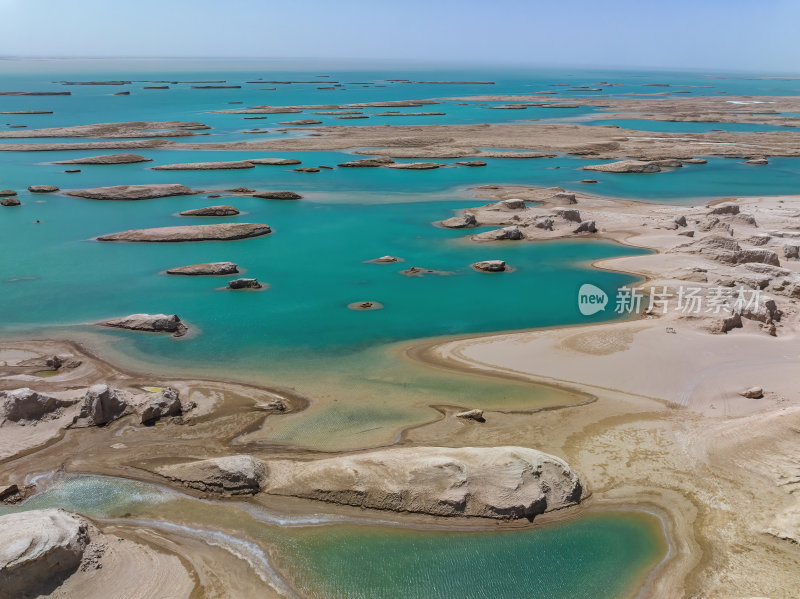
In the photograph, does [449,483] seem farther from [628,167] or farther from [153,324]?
[628,167]

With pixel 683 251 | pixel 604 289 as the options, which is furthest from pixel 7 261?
pixel 683 251

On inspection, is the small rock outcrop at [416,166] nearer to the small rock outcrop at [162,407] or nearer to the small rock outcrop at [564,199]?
the small rock outcrop at [564,199]

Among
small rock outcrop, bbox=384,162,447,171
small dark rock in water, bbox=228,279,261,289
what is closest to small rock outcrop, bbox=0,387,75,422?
small dark rock in water, bbox=228,279,261,289

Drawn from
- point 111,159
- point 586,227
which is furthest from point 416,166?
point 111,159

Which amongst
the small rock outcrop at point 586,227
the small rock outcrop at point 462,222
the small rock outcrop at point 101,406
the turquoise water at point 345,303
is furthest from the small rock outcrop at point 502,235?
the small rock outcrop at point 101,406

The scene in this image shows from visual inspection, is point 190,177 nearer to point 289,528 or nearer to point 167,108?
point 289,528

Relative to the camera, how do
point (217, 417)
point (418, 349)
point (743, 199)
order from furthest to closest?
point (743, 199), point (418, 349), point (217, 417)

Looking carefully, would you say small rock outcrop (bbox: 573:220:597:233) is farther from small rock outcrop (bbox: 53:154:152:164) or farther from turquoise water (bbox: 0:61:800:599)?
small rock outcrop (bbox: 53:154:152:164)
